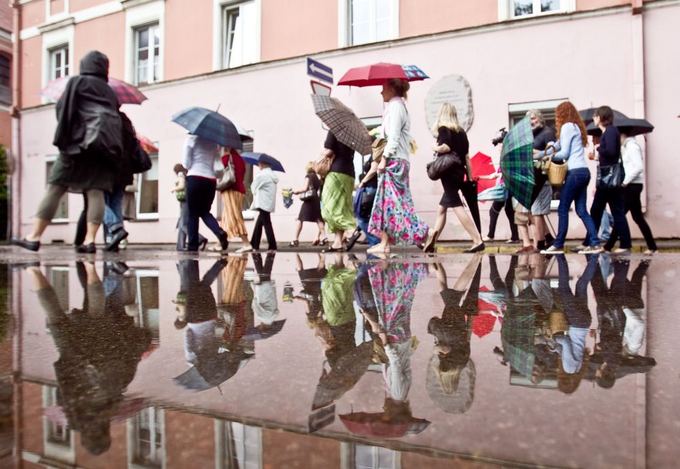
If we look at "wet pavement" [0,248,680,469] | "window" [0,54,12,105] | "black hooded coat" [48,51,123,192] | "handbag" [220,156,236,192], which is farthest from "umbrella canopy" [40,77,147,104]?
"window" [0,54,12,105]

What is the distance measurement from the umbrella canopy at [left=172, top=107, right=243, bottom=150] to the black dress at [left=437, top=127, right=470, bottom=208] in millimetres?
2496

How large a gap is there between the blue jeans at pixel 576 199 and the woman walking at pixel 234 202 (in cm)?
398

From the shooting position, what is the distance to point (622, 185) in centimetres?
712

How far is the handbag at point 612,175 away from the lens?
7145mm

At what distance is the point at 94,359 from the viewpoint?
150cm

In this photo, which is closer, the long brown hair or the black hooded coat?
the black hooded coat

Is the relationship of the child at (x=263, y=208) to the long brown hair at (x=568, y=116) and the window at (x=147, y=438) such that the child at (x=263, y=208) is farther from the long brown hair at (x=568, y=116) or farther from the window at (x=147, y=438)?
the window at (x=147, y=438)

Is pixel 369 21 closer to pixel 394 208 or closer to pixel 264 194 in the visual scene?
pixel 264 194

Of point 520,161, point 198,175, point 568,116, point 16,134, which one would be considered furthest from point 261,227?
point 16,134

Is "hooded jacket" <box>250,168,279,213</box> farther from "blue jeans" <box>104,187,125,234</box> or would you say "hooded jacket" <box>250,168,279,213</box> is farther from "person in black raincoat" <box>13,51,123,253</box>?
"person in black raincoat" <box>13,51,123,253</box>

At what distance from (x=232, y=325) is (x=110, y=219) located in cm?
589

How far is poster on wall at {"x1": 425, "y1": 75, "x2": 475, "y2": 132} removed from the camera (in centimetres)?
1269

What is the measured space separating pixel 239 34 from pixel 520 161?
36.8 ft

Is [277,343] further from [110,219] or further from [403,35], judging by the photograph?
[403,35]
